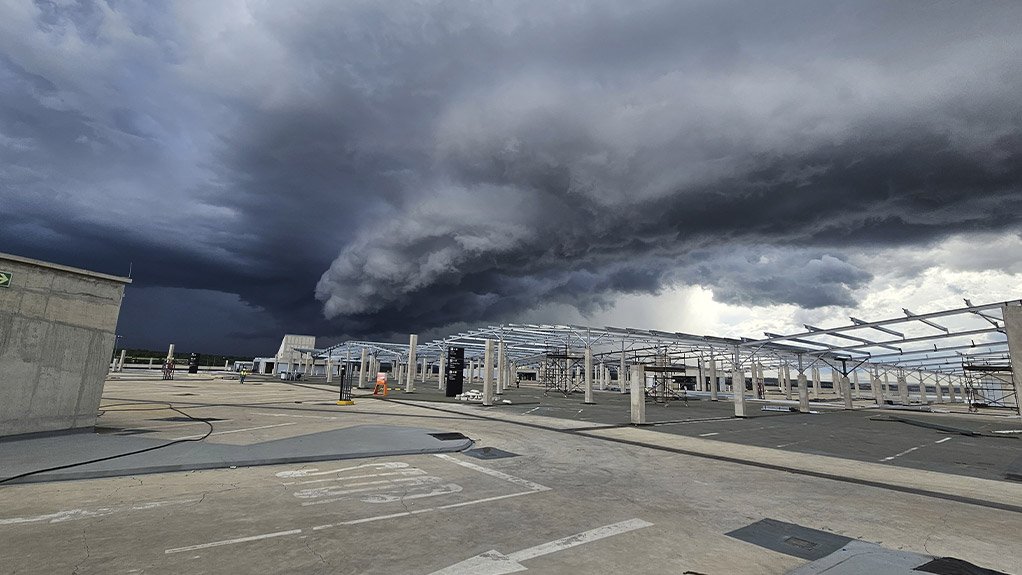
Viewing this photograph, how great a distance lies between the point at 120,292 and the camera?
14.8 metres

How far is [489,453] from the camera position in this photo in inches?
507

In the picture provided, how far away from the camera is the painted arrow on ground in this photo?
499 cm

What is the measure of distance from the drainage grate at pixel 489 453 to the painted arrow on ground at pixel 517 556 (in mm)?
6073

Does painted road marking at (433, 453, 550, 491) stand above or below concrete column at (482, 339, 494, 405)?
below

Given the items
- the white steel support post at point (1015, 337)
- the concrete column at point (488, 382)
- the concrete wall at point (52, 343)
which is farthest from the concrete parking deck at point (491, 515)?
the concrete column at point (488, 382)

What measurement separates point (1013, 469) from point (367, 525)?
19304 mm

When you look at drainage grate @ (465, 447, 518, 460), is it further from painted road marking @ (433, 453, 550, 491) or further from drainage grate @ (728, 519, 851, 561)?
drainage grate @ (728, 519, 851, 561)

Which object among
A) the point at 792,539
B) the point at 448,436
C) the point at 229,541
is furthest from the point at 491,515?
the point at 448,436

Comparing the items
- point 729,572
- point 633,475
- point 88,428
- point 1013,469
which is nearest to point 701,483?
point 633,475

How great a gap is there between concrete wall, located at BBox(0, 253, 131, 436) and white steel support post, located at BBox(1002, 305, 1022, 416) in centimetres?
3642

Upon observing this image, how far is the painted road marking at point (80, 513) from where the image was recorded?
244 inches

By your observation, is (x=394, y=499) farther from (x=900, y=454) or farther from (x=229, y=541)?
(x=900, y=454)

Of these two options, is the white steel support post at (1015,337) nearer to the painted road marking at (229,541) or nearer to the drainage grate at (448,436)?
the drainage grate at (448,436)

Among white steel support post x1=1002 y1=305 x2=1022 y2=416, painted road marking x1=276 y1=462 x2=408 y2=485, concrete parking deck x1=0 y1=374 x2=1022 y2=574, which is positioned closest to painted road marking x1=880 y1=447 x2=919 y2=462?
concrete parking deck x1=0 y1=374 x2=1022 y2=574
